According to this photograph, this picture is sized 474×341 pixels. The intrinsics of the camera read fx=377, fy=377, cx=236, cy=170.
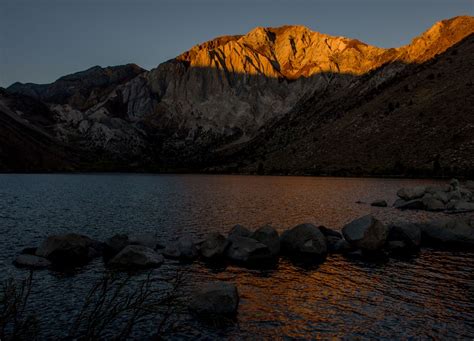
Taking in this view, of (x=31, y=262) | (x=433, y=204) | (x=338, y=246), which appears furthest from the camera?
(x=433, y=204)

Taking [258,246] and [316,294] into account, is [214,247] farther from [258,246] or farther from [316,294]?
[316,294]

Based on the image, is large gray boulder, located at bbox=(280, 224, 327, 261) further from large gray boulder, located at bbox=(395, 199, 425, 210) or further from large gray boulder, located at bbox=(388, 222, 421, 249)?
large gray boulder, located at bbox=(395, 199, 425, 210)

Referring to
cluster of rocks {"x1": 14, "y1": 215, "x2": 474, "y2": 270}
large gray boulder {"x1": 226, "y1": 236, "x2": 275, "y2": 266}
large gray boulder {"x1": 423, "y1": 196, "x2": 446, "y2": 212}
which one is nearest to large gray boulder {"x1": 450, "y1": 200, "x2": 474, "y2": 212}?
large gray boulder {"x1": 423, "y1": 196, "x2": 446, "y2": 212}

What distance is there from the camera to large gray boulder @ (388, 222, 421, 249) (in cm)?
3509

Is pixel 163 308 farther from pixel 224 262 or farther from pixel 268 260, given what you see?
pixel 268 260

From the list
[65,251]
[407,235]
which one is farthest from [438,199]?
[65,251]

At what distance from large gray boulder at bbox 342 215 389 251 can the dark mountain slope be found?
8731 cm

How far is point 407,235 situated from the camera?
3556 cm

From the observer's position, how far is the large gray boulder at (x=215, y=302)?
19766mm

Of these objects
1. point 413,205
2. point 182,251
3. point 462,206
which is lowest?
point 182,251

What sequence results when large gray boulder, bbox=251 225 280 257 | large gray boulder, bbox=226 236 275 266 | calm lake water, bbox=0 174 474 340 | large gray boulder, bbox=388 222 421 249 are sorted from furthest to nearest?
large gray boulder, bbox=388 222 421 249
large gray boulder, bbox=251 225 280 257
large gray boulder, bbox=226 236 275 266
calm lake water, bbox=0 174 474 340

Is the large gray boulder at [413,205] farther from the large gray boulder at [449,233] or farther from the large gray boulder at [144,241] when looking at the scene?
the large gray boulder at [144,241]

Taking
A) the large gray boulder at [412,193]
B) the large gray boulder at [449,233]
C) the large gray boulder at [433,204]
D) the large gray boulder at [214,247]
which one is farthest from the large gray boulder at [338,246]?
the large gray boulder at [412,193]

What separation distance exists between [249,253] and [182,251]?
575 centimetres
